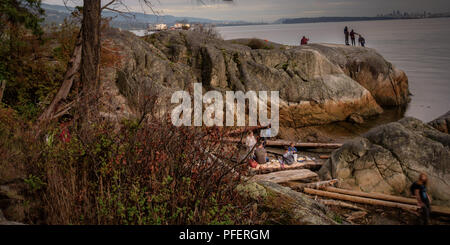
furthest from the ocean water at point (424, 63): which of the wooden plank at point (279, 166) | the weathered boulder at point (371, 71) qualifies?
the wooden plank at point (279, 166)

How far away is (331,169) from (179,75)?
12550mm

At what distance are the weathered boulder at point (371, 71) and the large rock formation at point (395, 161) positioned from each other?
59.0 feet

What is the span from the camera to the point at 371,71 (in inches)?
1158

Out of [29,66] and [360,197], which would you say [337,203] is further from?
[29,66]

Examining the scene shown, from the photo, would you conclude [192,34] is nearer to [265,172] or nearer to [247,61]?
[247,61]

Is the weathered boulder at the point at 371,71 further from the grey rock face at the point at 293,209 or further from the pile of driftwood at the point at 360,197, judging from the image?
the grey rock face at the point at 293,209

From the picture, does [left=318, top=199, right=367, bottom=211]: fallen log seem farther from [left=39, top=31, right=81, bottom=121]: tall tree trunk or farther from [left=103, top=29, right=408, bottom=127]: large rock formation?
[left=103, top=29, right=408, bottom=127]: large rock formation

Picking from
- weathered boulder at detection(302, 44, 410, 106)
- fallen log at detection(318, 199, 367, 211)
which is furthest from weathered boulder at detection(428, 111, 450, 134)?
weathered boulder at detection(302, 44, 410, 106)

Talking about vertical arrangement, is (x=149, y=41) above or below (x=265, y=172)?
above

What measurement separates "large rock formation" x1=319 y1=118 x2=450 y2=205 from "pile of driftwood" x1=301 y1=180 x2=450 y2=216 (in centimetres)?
76

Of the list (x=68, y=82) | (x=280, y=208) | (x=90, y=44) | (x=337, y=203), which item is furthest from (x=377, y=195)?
(x=68, y=82)

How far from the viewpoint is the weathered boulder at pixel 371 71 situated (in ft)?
94.6
